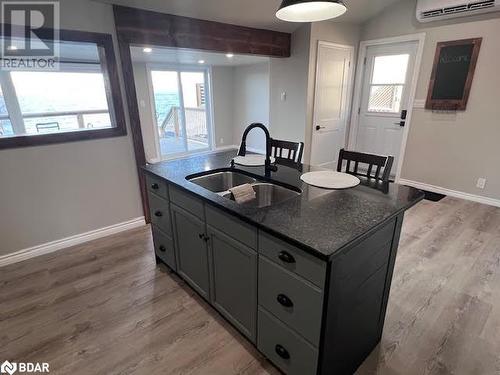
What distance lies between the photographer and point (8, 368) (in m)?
1.55

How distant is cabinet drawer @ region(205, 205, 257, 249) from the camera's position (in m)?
1.34

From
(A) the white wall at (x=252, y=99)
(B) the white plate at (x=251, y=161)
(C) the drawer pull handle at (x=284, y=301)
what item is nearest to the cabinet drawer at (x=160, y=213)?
(B) the white plate at (x=251, y=161)

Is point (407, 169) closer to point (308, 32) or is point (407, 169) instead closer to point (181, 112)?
point (308, 32)

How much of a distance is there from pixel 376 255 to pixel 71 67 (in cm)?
301

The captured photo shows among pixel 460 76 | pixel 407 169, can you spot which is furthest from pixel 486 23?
pixel 407 169

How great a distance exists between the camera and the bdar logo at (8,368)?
1.53 metres

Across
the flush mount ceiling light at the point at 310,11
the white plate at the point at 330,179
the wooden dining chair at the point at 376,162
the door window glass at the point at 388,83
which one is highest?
the flush mount ceiling light at the point at 310,11

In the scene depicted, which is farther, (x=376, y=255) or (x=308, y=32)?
(x=308, y=32)

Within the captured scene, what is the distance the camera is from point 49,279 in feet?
7.47

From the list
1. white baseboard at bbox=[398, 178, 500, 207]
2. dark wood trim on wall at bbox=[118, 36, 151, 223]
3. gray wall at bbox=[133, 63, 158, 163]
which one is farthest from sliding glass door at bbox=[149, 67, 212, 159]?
white baseboard at bbox=[398, 178, 500, 207]

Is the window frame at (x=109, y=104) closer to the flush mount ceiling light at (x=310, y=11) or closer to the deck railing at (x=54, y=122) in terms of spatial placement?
the deck railing at (x=54, y=122)

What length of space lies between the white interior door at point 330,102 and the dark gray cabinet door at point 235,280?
314cm

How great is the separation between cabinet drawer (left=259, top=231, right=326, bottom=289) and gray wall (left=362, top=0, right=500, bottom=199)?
369 centimetres

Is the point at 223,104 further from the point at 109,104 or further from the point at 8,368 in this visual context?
the point at 8,368
